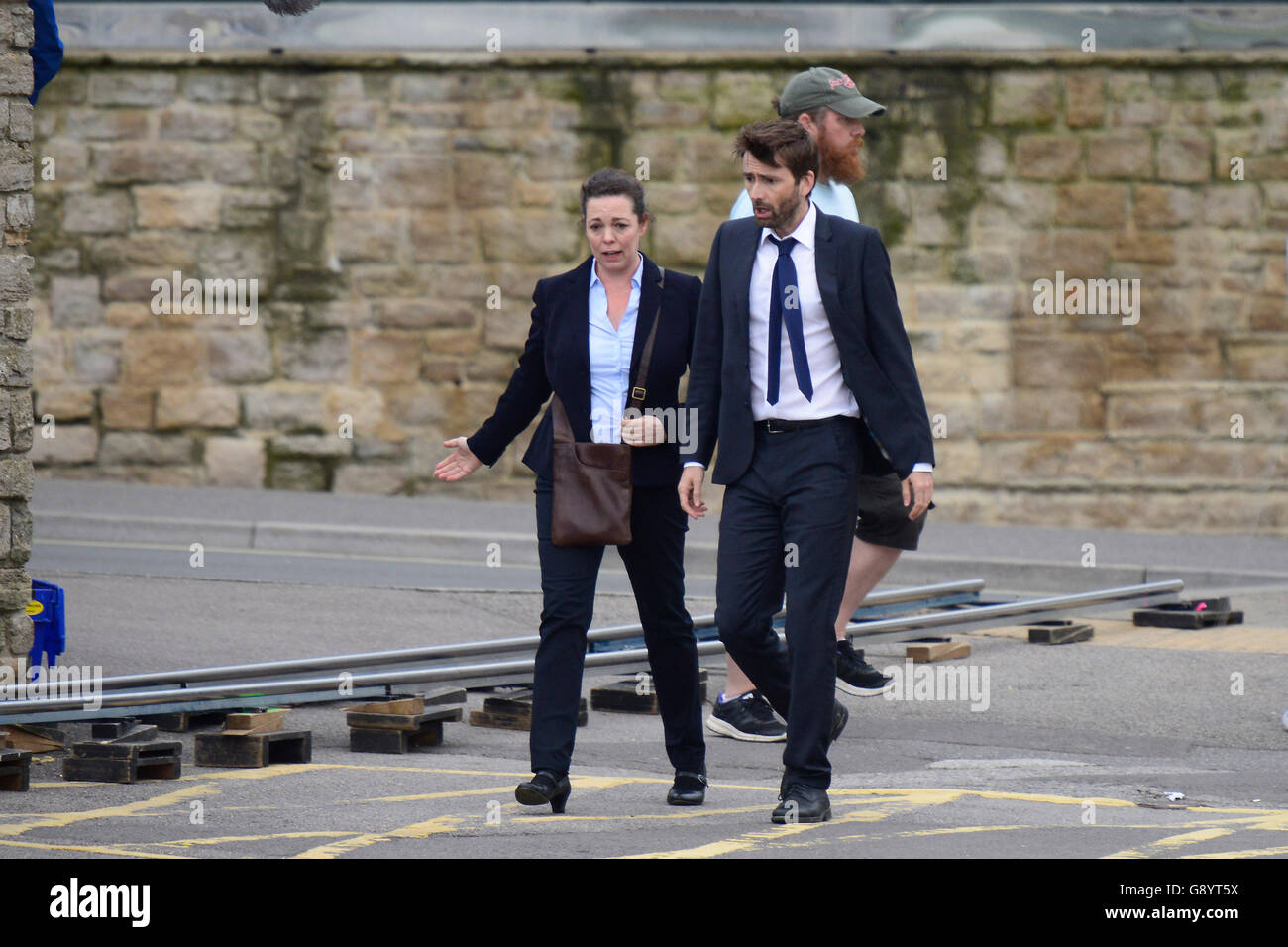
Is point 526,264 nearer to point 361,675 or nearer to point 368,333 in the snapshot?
point 368,333

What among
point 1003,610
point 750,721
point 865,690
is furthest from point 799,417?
point 1003,610

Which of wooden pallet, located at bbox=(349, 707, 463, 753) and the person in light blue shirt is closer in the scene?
wooden pallet, located at bbox=(349, 707, 463, 753)

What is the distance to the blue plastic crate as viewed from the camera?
24.9 feet

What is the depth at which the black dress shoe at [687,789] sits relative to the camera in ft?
20.0

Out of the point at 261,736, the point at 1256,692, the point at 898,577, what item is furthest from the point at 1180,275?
the point at 261,736

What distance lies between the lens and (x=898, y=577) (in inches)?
490

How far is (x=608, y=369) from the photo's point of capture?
6.11 m

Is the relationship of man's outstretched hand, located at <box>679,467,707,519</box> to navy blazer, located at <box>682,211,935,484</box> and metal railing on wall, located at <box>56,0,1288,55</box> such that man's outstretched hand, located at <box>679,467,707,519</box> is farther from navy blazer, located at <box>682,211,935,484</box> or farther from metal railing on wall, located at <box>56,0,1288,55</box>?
metal railing on wall, located at <box>56,0,1288,55</box>

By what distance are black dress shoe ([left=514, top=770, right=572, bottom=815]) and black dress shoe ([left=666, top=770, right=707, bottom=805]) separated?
0.35 m

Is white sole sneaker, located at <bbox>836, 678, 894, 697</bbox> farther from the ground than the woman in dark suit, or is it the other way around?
the woman in dark suit

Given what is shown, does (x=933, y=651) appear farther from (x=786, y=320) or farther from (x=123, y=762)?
(x=123, y=762)

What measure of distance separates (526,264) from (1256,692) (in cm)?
808

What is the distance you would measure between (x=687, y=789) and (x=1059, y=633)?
4.12m

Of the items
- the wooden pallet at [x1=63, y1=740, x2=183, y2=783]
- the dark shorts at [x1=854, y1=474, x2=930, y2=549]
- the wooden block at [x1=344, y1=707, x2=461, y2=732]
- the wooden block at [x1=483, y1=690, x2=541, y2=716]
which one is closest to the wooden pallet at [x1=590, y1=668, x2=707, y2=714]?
the wooden block at [x1=483, y1=690, x2=541, y2=716]
